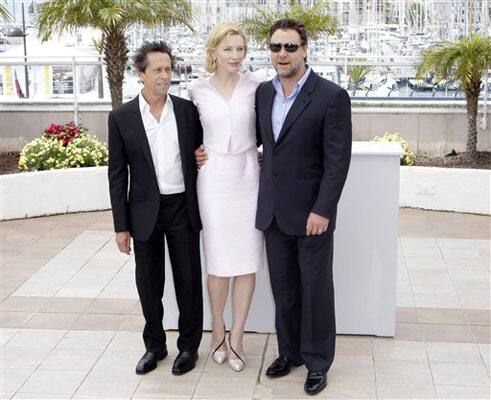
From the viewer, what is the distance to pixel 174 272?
502cm

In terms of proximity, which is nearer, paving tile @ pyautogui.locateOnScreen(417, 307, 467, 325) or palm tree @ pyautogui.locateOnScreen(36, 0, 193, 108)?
paving tile @ pyautogui.locateOnScreen(417, 307, 467, 325)

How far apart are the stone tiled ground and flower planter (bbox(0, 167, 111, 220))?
3.20 feet

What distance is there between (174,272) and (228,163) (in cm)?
69

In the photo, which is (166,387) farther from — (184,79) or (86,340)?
(184,79)

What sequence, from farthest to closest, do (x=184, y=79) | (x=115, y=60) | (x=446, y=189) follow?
(x=184, y=79) < (x=115, y=60) < (x=446, y=189)

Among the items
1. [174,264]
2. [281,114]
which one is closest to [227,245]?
[174,264]

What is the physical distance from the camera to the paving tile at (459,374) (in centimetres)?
491

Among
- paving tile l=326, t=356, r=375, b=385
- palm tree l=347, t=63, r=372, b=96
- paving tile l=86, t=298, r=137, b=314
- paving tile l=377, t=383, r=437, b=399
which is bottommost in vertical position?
Result: paving tile l=377, t=383, r=437, b=399

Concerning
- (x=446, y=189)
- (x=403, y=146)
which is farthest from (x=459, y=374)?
(x=403, y=146)

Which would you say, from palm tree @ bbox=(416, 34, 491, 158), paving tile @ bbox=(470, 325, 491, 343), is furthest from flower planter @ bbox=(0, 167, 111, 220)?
paving tile @ bbox=(470, 325, 491, 343)

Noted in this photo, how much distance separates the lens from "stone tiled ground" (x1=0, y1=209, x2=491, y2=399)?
191 inches

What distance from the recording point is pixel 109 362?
5.23 meters

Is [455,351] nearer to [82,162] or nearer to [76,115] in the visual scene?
[82,162]

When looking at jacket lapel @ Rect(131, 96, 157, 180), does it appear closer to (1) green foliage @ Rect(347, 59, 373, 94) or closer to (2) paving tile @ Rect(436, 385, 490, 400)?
(2) paving tile @ Rect(436, 385, 490, 400)
